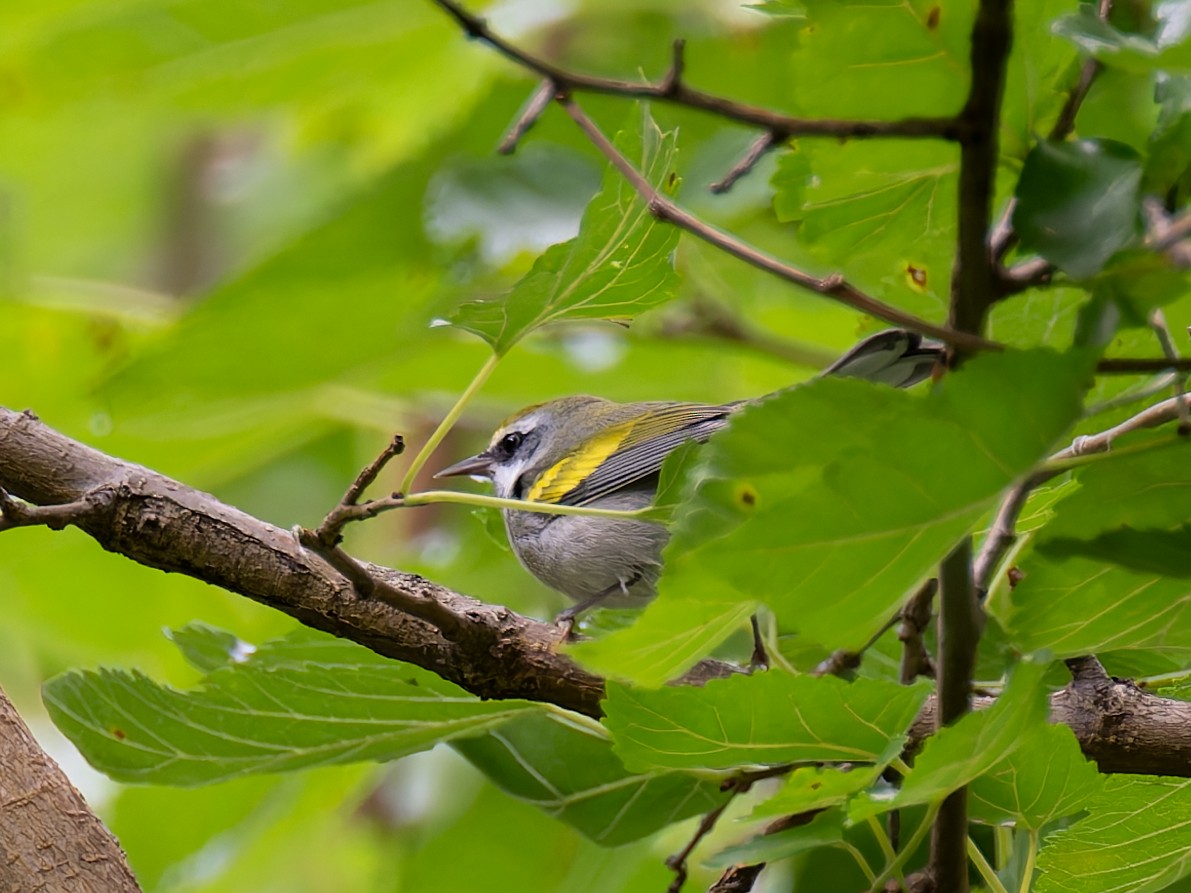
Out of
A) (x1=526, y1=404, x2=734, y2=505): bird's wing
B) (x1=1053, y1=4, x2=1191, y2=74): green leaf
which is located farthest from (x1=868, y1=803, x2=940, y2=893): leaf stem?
(x1=526, y1=404, x2=734, y2=505): bird's wing

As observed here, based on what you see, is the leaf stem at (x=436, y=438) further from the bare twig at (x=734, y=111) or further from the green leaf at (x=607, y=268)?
the bare twig at (x=734, y=111)

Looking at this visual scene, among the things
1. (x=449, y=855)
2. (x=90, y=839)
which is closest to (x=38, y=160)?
(x=449, y=855)

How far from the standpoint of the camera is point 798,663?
1856 mm

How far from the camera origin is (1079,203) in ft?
3.12

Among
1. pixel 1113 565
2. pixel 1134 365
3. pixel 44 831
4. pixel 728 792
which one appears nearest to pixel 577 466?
pixel 728 792

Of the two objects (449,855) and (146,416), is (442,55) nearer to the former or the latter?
(146,416)

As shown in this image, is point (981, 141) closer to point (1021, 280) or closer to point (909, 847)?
point (1021, 280)

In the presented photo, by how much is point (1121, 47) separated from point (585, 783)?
1192mm

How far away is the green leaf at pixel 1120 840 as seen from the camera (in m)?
1.36

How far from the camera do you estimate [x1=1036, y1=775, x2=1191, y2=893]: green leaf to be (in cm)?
136

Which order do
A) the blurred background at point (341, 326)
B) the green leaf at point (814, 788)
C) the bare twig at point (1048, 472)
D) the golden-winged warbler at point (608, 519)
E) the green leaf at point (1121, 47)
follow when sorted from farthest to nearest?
the blurred background at point (341, 326) → the golden-winged warbler at point (608, 519) → the green leaf at point (814, 788) → the bare twig at point (1048, 472) → the green leaf at point (1121, 47)

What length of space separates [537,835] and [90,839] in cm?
162

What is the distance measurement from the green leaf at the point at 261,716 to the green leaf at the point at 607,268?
46 cm

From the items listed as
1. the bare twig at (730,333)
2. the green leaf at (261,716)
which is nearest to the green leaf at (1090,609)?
the green leaf at (261,716)
